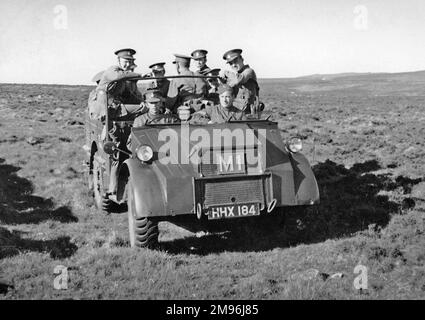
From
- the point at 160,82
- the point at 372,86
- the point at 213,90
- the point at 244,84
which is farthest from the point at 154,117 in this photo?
the point at 372,86

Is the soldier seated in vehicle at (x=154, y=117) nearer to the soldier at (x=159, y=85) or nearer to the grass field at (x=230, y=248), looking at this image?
the soldier at (x=159, y=85)

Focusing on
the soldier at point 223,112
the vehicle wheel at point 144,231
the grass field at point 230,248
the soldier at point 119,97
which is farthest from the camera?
the soldier at point 119,97

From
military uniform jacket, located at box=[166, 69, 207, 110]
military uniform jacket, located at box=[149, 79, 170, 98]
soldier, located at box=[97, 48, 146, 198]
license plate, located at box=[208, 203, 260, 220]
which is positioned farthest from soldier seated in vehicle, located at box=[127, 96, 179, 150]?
license plate, located at box=[208, 203, 260, 220]

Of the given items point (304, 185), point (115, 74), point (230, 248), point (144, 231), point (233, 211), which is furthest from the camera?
point (115, 74)

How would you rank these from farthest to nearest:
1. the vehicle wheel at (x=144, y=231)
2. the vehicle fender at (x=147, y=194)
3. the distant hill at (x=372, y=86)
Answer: the distant hill at (x=372, y=86), the vehicle wheel at (x=144, y=231), the vehicle fender at (x=147, y=194)

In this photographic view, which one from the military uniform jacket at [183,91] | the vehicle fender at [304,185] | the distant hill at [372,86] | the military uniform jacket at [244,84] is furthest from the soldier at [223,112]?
the distant hill at [372,86]

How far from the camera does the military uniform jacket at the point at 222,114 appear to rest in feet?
23.8

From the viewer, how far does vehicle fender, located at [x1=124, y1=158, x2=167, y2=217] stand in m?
5.89

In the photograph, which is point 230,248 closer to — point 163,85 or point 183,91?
point 183,91

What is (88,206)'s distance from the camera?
9.33 metres

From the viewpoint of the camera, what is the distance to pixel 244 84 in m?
8.93

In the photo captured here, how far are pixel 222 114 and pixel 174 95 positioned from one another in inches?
68.6

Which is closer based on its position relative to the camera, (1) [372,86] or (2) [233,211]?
(2) [233,211]
